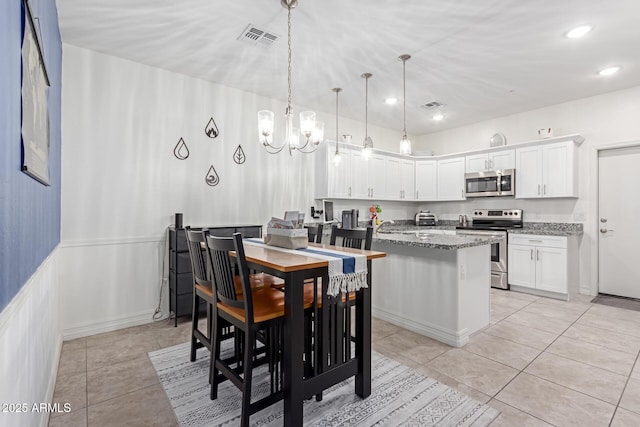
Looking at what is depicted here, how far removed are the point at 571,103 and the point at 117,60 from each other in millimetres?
6053

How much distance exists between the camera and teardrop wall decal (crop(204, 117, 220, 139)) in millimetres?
3831

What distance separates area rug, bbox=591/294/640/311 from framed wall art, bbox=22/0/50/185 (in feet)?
19.0

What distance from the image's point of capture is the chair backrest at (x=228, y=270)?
1.68 m

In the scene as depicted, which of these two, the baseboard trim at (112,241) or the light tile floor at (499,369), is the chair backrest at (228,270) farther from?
the baseboard trim at (112,241)

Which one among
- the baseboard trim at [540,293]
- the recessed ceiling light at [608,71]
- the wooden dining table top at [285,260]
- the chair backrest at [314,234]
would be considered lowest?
the baseboard trim at [540,293]

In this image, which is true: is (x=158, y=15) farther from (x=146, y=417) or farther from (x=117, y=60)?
(x=146, y=417)

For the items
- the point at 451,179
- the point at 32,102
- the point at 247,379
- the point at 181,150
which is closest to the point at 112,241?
the point at 181,150

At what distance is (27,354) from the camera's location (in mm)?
1329

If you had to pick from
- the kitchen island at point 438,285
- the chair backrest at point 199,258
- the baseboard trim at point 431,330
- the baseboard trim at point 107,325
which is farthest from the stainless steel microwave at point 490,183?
the baseboard trim at point 107,325

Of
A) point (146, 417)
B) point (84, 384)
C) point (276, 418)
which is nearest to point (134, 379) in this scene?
point (84, 384)

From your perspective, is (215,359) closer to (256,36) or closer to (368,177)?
(256,36)

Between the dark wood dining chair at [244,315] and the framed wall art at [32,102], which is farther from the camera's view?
the dark wood dining chair at [244,315]

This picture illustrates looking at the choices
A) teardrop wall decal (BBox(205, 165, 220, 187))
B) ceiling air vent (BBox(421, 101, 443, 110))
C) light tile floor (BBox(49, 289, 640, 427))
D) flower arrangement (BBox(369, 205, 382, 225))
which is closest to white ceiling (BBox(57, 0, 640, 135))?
ceiling air vent (BBox(421, 101, 443, 110))

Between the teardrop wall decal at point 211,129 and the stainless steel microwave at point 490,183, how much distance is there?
14.3 ft
